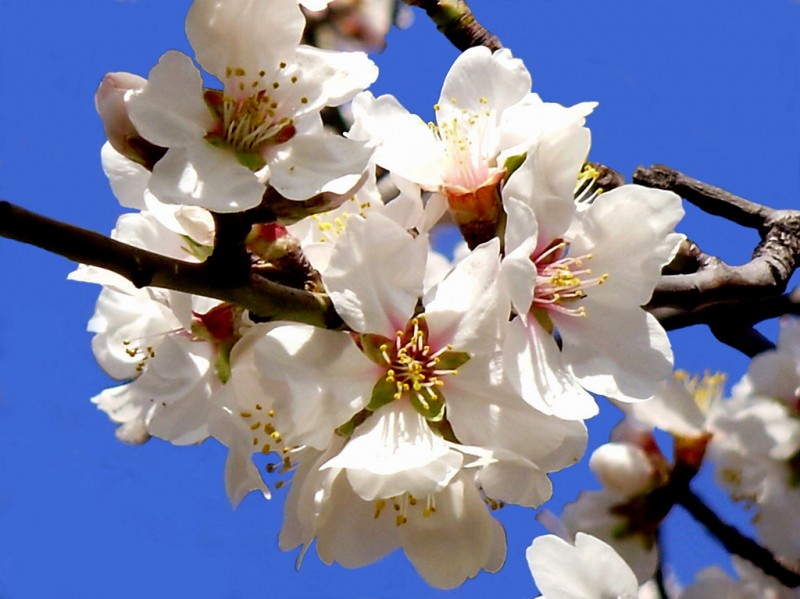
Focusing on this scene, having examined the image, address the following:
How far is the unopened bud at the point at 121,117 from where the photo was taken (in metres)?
0.72

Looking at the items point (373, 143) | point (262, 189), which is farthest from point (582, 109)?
point (262, 189)

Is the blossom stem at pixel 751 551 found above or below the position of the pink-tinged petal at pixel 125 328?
below

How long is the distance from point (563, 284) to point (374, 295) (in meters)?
0.18

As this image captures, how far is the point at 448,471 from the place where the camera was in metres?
0.71

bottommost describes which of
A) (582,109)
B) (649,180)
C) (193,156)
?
(193,156)

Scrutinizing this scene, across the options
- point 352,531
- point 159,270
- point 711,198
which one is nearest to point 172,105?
point 159,270

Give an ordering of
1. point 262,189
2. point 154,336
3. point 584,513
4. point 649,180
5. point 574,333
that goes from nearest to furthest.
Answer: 1. point 262,189
2. point 574,333
3. point 154,336
4. point 649,180
5. point 584,513

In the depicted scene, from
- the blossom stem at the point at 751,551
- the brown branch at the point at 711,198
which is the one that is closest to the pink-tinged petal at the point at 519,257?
the brown branch at the point at 711,198

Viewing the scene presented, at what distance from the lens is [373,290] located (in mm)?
737

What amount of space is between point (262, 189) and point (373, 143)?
12 centimetres

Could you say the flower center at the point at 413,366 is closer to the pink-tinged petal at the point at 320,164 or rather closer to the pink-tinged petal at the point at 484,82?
the pink-tinged petal at the point at 320,164

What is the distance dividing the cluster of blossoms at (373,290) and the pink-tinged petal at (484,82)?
2 cm

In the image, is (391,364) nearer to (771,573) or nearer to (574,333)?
(574,333)

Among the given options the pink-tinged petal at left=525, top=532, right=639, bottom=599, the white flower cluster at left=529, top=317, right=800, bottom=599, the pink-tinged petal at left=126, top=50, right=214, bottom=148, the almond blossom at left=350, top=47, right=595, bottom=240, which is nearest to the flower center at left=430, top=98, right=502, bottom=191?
the almond blossom at left=350, top=47, right=595, bottom=240
